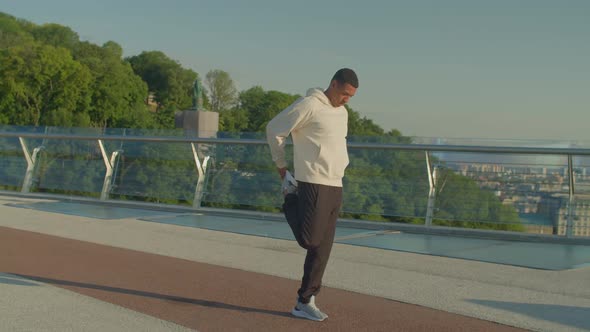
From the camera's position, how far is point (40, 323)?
5.30m

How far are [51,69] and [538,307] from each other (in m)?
73.1

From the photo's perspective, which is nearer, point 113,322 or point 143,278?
point 113,322

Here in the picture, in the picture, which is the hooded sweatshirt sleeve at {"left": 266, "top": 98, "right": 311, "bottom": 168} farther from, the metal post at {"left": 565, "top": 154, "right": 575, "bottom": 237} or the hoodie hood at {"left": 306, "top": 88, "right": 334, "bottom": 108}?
the metal post at {"left": 565, "top": 154, "right": 575, "bottom": 237}

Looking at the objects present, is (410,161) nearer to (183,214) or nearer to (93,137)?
(183,214)

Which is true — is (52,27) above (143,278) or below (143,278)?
above

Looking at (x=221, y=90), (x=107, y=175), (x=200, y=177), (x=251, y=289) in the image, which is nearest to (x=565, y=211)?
(x=251, y=289)

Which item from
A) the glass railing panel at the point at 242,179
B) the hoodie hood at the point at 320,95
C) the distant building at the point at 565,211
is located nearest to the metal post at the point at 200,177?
the glass railing panel at the point at 242,179

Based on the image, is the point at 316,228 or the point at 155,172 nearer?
the point at 316,228

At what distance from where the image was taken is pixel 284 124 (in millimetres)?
5355

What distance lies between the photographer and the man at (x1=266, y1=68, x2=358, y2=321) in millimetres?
5281

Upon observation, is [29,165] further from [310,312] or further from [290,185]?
[310,312]

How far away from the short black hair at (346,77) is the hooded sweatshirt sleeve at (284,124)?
283 millimetres

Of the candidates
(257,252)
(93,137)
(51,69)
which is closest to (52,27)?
(51,69)

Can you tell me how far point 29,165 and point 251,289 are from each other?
35.9 ft
